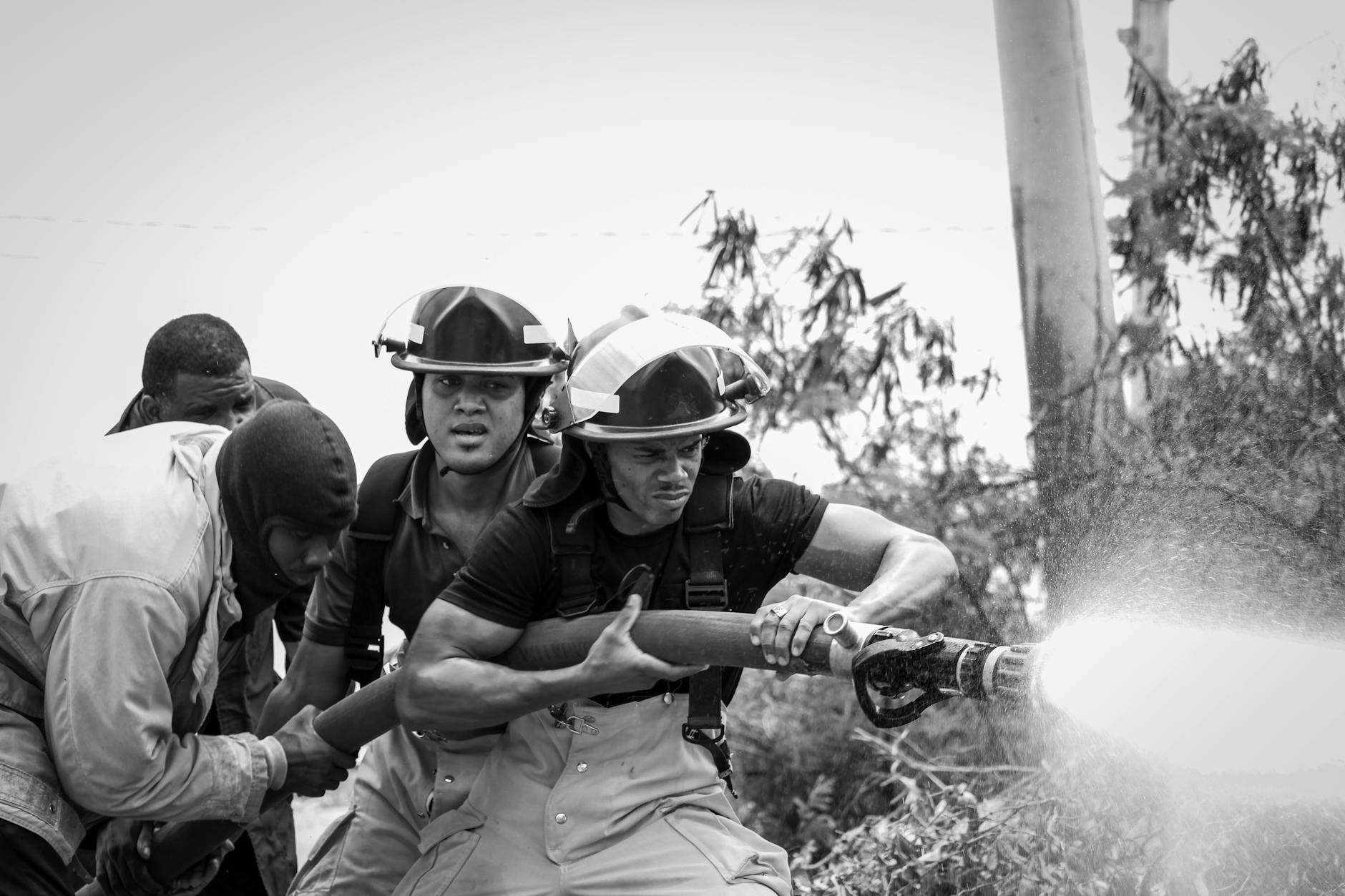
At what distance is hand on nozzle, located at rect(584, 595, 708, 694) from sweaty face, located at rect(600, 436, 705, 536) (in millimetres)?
309

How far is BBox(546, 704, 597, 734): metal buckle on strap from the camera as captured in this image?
3.50 meters

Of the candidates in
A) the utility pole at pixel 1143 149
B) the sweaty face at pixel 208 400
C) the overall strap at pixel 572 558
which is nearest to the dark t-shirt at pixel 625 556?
the overall strap at pixel 572 558

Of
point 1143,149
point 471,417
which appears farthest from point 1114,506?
point 471,417

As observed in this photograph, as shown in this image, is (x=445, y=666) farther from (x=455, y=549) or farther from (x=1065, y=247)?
(x=1065, y=247)

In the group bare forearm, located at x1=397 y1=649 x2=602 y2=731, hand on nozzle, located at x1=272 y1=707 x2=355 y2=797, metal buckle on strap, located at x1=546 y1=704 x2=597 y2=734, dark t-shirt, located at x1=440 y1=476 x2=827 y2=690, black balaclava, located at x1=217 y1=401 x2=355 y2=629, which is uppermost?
black balaclava, located at x1=217 y1=401 x2=355 y2=629

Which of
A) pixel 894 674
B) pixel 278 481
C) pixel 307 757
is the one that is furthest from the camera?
pixel 307 757

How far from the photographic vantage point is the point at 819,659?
123 inches

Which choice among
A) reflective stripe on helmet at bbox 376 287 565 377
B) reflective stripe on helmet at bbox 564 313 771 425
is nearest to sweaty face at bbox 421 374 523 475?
reflective stripe on helmet at bbox 376 287 565 377

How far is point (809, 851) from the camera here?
A: 5.98 meters

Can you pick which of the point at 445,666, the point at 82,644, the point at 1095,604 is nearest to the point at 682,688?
the point at 445,666

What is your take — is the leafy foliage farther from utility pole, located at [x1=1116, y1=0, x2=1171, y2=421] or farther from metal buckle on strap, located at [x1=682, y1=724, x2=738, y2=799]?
metal buckle on strap, located at [x1=682, y1=724, x2=738, y2=799]

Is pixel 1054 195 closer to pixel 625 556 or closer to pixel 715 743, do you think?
pixel 625 556

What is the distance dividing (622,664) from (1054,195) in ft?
14.7

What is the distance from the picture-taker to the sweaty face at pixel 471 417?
12.9 ft
